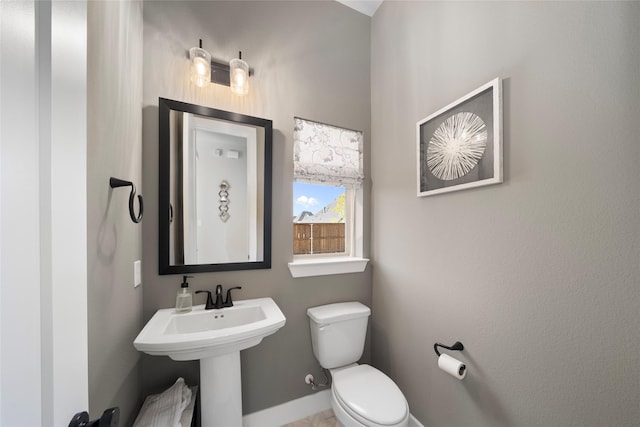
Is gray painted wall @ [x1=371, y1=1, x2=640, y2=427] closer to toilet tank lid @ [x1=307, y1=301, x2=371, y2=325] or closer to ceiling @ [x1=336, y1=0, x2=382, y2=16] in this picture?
toilet tank lid @ [x1=307, y1=301, x2=371, y2=325]

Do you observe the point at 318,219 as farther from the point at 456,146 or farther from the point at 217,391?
the point at 217,391

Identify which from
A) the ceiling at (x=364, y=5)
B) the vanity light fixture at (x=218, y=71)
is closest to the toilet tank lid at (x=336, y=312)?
the vanity light fixture at (x=218, y=71)

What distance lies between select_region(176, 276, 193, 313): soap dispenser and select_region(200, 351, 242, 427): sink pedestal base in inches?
10.9

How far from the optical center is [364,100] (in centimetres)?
187

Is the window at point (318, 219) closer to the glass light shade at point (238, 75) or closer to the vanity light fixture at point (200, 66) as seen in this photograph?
the glass light shade at point (238, 75)

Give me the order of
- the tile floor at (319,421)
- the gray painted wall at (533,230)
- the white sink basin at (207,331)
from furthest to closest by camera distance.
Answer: the tile floor at (319,421)
the white sink basin at (207,331)
the gray painted wall at (533,230)

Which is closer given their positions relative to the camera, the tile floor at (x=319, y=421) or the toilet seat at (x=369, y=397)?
the toilet seat at (x=369, y=397)

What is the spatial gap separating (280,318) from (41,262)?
968 millimetres

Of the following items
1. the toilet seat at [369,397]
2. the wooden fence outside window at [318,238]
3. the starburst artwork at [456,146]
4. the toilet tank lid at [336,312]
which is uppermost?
the starburst artwork at [456,146]

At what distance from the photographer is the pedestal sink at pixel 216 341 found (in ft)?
3.20

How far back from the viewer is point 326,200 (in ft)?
5.98

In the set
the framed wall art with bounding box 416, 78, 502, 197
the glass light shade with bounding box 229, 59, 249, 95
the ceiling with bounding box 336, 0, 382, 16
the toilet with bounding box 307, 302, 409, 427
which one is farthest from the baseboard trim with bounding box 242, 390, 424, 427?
the ceiling with bounding box 336, 0, 382, 16

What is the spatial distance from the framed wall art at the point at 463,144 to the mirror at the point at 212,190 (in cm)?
95

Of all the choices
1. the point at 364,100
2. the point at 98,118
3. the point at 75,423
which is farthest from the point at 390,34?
the point at 75,423
